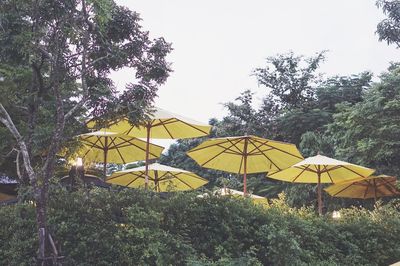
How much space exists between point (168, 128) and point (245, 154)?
135 cm

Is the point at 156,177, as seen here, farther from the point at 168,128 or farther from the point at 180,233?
the point at 180,233

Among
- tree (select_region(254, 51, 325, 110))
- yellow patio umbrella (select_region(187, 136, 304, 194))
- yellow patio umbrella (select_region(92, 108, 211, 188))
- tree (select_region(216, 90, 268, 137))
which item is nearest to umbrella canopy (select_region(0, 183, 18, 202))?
yellow patio umbrella (select_region(92, 108, 211, 188))

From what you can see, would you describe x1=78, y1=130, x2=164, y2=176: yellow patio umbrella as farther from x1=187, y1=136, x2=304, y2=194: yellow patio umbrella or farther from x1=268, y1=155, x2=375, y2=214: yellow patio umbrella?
x1=268, y1=155, x2=375, y2=214: yellow patio umbrella

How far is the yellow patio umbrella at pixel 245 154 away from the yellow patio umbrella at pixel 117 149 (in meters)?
1.15

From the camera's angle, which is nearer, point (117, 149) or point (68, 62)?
point (68, 62)

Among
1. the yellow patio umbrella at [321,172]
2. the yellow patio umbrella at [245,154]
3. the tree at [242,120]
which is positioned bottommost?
the yellow patio umbrella at [321,172]

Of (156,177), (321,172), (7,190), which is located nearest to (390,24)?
(321,172)

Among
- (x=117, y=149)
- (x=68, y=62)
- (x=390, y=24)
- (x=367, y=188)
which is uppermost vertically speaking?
(x=390, y=24)

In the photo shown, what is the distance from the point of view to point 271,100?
17922 millimetres

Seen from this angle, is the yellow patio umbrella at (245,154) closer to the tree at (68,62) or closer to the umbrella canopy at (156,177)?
the umbrella canopy at (156,177)

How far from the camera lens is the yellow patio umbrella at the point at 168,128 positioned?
656 centimetres

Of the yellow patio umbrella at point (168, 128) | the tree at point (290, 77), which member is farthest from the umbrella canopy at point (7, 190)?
the tree at point (290, 77)

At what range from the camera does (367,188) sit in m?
9.50

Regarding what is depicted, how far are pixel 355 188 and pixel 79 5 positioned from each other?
7.34 metres
